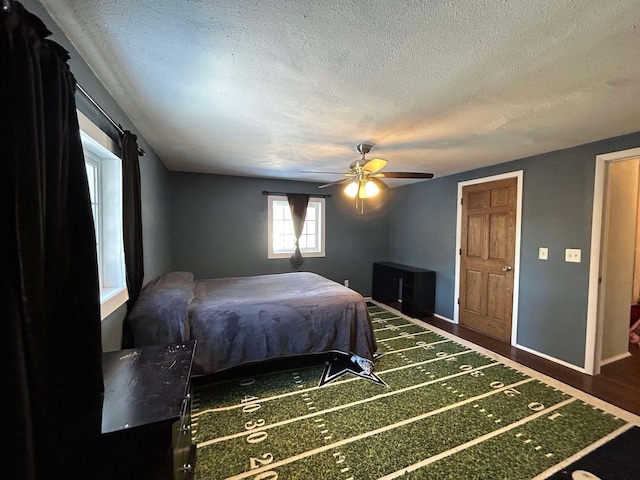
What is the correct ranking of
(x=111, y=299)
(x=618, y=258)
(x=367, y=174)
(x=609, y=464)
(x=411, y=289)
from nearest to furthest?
(x=609, y=464)
(x=111, y=299)
(x=367, y=174)
(x=618, y=258)
(x=411, y=289)

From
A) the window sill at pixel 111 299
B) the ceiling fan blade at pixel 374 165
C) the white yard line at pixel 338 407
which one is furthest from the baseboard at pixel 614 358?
the window sill at pixel 111 299

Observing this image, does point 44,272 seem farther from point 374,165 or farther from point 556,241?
point 556,241

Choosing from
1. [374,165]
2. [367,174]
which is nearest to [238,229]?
[367,174]

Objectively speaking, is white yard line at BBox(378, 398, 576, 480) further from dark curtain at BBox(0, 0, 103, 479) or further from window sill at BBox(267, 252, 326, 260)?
window sill at BBox(267, 252, 326, 260)

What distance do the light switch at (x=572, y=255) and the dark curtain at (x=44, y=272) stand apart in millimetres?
3860

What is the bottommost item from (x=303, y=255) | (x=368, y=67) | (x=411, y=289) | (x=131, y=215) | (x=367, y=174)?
(x=411, y=289)

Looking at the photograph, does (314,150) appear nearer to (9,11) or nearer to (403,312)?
(9,11)

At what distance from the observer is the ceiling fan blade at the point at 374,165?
2584mm

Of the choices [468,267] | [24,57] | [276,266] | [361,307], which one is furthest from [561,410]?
[276,266]

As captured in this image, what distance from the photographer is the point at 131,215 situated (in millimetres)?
1979

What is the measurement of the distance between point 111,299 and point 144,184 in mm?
1397

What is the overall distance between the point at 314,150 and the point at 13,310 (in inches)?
105

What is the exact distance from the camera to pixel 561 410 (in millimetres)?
2145

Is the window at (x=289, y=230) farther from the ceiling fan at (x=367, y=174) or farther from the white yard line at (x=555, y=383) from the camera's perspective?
the white yard line at (x=555, y=383)
